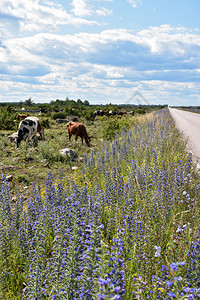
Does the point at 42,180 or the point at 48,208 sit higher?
the point at 48,208

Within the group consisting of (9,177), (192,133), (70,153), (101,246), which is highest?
(192,133)

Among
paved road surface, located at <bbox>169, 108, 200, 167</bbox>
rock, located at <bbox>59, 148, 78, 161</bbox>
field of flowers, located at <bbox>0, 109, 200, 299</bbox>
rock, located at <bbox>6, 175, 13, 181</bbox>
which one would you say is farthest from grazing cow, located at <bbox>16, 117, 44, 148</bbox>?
field of flowers, located at <bbox>0, 109, 200, 299</bbox>

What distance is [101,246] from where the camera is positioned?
1.77m

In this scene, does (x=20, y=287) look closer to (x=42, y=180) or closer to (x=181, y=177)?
(x=181, y=177)

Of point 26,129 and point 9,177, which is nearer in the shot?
point 9,177

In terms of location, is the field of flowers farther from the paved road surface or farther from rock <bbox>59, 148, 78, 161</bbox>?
rock <bbox>59, 148, 78, 161</bbox>

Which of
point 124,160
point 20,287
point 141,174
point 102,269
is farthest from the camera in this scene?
point 124,160

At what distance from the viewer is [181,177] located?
4.78m

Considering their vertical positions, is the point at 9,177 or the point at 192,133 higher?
the point at 192,133

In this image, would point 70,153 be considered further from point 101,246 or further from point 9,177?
point 101,246

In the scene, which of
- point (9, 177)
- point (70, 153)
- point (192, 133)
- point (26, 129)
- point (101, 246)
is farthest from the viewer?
point (192, 133)

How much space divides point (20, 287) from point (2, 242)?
0.66 m

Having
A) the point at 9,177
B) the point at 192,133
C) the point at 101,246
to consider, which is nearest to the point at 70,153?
the point at 9,177

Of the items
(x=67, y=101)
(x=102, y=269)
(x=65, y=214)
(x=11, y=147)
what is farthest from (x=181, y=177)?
(x=67, y=101)
